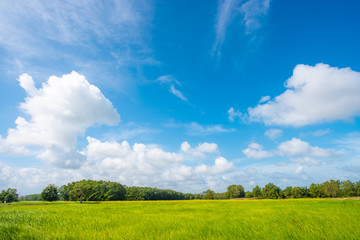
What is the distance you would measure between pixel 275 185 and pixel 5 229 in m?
153

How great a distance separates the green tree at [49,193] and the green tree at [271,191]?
423ft

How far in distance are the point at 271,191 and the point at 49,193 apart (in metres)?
132

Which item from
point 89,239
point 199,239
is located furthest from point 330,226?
point 89,239

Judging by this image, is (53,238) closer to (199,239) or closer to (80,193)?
(199,239)

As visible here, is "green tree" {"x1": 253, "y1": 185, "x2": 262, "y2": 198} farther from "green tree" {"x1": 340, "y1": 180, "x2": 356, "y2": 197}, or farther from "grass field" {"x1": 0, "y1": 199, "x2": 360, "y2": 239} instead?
"grass field" {"x1": 0, "y1": 199, "x2": 360, "y2": 239}

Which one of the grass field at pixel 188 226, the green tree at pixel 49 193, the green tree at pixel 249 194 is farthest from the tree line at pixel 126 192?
the grass field at pixel 188 226

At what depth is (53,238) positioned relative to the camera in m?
5.15

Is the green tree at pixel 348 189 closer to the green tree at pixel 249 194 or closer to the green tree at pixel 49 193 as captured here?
the green tree at pixel 249 194

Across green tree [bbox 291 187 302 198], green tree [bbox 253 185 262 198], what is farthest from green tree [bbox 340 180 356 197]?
green tree [bbox 253 185 262 198]

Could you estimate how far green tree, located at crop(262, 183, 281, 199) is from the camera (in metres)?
125

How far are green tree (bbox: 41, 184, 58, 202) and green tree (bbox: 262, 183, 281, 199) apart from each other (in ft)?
423

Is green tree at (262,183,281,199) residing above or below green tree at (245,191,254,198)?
above

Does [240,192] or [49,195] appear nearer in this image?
[49,195]

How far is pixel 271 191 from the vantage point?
12506 cm
